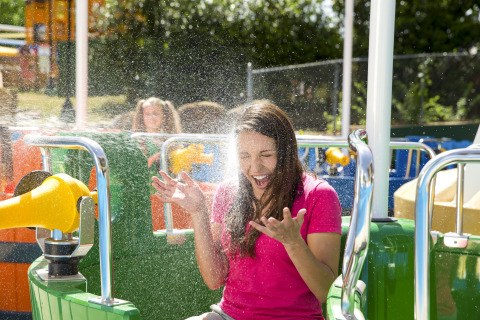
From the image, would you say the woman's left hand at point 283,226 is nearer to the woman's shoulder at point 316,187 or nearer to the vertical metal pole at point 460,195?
the woman's shoulder at point 316,187

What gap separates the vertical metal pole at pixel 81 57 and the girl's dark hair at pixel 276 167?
1.66 metres

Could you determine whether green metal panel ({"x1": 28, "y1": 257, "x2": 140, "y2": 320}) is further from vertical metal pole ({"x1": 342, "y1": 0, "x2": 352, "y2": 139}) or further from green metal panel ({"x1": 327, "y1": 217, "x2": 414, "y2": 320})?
vertical metal pole ({"x1": 342, "y1": 0, "x2": 352, "y2": 139})

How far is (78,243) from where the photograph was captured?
1.98 metres

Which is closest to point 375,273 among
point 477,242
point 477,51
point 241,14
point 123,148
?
point 477,242

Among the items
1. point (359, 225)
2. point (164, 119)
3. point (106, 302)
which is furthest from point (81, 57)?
point (359, 225)

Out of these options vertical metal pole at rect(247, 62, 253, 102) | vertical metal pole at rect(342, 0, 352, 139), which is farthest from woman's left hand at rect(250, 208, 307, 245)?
vertical metal pole at rect(247, 62, 253, 102)

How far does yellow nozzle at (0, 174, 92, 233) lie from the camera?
1928 millimetres

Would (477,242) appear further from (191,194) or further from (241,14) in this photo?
(241,14)

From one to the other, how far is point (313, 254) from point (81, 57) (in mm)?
2288

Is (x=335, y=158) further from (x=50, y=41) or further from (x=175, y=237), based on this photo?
(x=175, y=237)

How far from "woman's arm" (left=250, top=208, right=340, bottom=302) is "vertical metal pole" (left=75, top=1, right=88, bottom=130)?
2.00 meters

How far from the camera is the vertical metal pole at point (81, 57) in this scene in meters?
3.48

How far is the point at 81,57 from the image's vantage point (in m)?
3.80

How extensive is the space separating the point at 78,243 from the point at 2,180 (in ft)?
6.44
